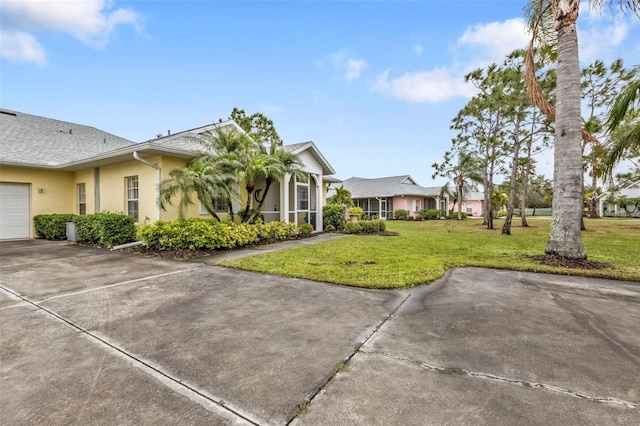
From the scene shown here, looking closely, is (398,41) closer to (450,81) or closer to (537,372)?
(450,81)

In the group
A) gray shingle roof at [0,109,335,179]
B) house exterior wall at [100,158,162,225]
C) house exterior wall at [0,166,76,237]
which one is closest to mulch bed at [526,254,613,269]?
gray shingle roof at [0,109,335,179]

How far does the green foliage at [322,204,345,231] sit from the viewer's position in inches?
637

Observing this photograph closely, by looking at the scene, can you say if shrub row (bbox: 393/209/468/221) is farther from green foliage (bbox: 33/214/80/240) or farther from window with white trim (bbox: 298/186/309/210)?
green foliage (bbox: 33/214/80/240)

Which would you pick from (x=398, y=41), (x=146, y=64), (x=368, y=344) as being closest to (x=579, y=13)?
(x=398, y=41)

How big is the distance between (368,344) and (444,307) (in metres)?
1.74

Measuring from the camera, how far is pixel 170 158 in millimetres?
10562

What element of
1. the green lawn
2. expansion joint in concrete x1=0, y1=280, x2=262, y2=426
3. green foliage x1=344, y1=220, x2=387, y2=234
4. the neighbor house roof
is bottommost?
expansion joint in concrete x1=0, y1=280, x2=262, y2=426

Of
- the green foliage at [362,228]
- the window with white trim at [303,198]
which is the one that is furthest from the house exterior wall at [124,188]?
the green foliage at [362,228]

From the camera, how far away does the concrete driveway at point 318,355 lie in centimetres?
206

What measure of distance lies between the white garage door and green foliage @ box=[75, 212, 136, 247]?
16.7ft

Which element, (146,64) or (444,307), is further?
(146,64)

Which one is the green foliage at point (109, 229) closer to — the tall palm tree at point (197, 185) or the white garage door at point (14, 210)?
the tall palm tree at point (197, 185)

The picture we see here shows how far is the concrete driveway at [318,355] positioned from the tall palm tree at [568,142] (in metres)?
2.39

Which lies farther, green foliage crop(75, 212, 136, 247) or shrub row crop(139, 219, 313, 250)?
green foliage crop(75, 212, 136, 247)
